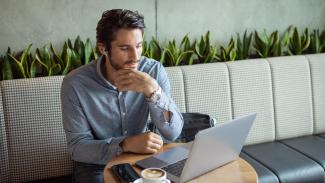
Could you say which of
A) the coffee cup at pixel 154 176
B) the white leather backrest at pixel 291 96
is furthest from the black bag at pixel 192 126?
the white leather backrest at pixel 291 96

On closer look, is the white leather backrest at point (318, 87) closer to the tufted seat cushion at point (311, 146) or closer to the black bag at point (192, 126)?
the tufted seat cushion at point (311, 146)

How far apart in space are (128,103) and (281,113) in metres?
1.30

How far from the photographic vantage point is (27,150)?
2.11m

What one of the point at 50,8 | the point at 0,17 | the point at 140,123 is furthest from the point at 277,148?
the point at 0,17

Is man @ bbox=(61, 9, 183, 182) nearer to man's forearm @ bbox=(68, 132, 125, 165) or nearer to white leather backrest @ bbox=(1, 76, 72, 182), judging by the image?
man's forearm @ bbox=(68, 132, 125, 165)

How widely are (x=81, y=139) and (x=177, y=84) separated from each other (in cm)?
91

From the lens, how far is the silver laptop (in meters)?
1.18

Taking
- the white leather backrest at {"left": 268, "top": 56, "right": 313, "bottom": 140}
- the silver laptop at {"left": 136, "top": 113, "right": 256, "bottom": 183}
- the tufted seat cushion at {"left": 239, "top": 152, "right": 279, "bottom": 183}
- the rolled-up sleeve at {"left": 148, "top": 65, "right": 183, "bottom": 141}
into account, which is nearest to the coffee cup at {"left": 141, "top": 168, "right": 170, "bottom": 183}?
the silver laptop at {"left": 136, "top": 113, "right": 256, "bottom": 183}

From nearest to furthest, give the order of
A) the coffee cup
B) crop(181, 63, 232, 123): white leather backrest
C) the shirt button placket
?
1. the coffee cup
2. the shirt button placket
3. crop(181, 63, 232, 123): white leather backrest

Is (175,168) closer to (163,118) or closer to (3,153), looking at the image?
(163,118)

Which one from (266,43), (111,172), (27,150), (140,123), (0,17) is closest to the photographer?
(111,172)

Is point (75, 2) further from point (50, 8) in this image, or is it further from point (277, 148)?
point (277, 148)

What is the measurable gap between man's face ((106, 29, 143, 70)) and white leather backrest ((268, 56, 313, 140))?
1.27 meters

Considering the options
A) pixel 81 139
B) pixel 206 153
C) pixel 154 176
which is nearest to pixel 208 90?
pixel 81 139
